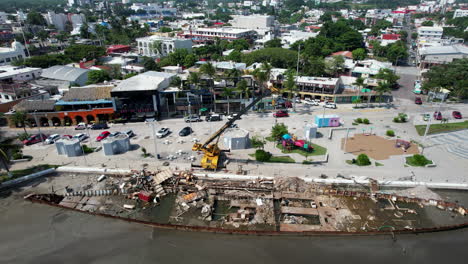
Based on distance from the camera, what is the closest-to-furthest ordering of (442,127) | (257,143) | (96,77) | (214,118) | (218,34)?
(257,143) → (442,127) → (214,118) → (96,77) → (218,34)

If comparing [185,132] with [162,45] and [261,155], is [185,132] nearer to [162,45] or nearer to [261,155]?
[261,155]

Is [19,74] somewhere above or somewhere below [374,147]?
above

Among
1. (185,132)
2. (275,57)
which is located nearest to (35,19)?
(275,57)

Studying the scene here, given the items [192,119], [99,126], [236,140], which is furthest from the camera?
[192,119]

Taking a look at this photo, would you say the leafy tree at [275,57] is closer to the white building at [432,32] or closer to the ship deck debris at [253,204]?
the ship deck debris at [253,204]

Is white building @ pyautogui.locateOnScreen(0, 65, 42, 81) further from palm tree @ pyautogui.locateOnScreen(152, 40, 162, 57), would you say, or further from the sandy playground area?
the sandy playground area

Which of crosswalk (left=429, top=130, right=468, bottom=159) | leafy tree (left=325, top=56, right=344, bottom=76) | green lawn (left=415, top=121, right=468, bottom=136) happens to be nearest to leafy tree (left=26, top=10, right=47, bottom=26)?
leafy tree (left=325, top=56, right=344, bottom=76)
